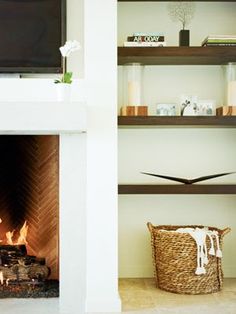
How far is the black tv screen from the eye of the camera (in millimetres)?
3371

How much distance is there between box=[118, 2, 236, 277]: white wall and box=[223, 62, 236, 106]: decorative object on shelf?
25cm

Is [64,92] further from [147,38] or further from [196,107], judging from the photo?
[196,107]

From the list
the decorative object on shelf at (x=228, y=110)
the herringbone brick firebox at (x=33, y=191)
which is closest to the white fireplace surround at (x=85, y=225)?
the herringbone brick firebox at (x=33, y=191)

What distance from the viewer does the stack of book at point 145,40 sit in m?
3.72

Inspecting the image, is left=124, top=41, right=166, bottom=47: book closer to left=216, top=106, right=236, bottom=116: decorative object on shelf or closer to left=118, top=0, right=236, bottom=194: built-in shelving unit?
left=118, top=0, right=236, bottom=194: built-in shelving unit

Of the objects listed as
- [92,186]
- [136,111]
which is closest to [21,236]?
[92,186]

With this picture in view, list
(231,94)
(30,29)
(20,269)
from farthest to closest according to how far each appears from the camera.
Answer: (231,94)
(20,269)
(30,29)

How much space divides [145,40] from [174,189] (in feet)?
3.15

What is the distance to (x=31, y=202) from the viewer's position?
365cm

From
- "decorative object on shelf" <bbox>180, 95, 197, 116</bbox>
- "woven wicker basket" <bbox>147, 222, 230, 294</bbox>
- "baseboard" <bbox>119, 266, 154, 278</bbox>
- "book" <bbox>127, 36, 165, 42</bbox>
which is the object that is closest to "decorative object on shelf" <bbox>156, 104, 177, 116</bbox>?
"decorative object on shelf" <bbox>180, 95, 197, 116</bbox>

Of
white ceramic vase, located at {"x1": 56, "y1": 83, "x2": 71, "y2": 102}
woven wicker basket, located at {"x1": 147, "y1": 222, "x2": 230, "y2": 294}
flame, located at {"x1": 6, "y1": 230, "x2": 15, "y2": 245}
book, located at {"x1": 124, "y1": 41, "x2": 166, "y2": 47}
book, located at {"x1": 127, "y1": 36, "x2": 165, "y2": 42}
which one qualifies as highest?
book, located at {"x1": 127, "y1": 36, "x2": 165, "y2": 42}

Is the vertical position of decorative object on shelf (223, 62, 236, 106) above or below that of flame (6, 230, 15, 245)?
above

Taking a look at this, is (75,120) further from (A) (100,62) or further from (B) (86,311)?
(B) (86,311)

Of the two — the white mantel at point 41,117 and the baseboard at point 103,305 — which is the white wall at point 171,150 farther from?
the white mantel at point 41,117
